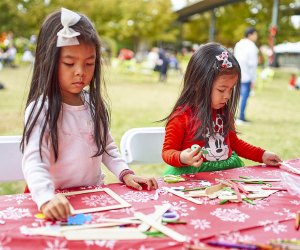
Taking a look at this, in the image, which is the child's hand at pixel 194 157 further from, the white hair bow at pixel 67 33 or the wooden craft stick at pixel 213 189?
the white hair bow at pixel 67 33

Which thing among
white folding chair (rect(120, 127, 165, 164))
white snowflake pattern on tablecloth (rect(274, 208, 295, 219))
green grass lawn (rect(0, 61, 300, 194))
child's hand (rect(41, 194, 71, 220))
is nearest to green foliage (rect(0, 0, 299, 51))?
green grass lawn (rect(0, 61, 300, 194))

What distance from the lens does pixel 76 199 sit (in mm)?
1158

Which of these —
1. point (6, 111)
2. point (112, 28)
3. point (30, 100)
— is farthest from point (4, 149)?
point (112, 28)

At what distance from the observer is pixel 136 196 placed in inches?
48.1

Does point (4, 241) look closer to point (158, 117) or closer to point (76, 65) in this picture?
point (76, 65)

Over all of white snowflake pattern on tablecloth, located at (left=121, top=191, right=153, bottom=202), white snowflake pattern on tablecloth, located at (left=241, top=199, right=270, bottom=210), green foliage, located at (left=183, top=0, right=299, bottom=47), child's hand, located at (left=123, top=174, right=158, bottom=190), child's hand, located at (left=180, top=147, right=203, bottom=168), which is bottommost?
white snowflake pattern on tablecloth, located at (left=241, top=199, right=270, bottom=210)

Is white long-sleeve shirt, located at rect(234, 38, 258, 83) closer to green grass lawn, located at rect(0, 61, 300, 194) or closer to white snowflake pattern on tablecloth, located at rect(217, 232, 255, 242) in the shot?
green grass lawn, located at rect(0, 61, 300, 194)

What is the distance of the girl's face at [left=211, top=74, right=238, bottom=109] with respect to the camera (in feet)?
5.58

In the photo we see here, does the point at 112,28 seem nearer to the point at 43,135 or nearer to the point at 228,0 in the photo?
the point at 228,0

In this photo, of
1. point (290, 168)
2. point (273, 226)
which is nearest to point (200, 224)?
point (273, 226)

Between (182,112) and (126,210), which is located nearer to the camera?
(126,210)

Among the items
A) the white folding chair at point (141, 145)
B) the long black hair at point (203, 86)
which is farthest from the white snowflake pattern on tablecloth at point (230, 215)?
the white folding chair at point (141, 145)

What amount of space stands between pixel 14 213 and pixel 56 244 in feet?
0.76

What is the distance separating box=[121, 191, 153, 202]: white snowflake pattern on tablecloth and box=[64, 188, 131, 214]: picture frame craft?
29 millimetres
